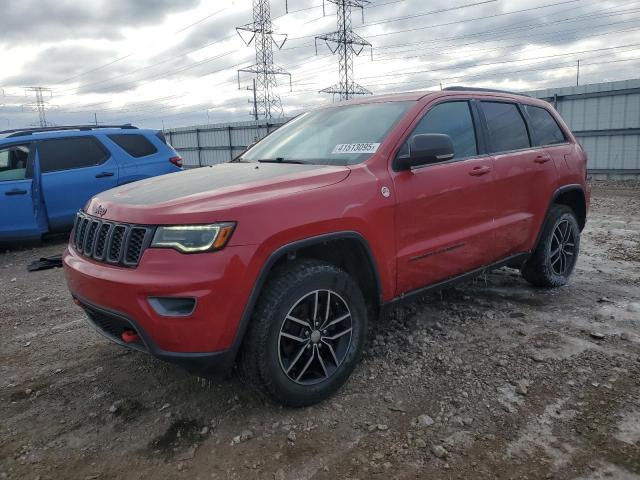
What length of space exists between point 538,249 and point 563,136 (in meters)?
1.19

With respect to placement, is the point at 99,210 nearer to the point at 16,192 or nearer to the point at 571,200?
the point at 571,200

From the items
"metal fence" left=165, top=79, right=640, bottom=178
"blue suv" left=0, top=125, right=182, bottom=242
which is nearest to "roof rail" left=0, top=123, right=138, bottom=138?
"blue suv" left=0, top=125, right=182, bottom=242

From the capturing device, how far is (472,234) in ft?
12.0

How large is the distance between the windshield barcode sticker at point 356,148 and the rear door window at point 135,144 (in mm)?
5619

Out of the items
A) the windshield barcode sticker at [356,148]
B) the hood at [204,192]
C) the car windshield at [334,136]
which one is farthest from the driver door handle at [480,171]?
the hood at [204,192]

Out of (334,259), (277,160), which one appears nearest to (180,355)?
(334,259)

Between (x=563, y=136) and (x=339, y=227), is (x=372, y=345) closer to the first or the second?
(x=339, y=227)

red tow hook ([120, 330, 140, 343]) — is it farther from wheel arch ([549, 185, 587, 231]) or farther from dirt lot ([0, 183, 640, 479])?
wheel arch ([549, 185, 587, 231])

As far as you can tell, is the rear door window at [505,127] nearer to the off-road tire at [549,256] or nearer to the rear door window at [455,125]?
the rear door window at [455,125]

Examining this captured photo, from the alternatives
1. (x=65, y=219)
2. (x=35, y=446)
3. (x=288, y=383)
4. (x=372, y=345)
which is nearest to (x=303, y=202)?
(x=288, y=383)

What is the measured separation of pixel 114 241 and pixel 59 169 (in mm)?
5565

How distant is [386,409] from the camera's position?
2834 millimetres

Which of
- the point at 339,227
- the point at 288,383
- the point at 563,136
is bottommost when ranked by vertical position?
the point at 288,383

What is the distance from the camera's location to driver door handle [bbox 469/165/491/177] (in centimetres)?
366
